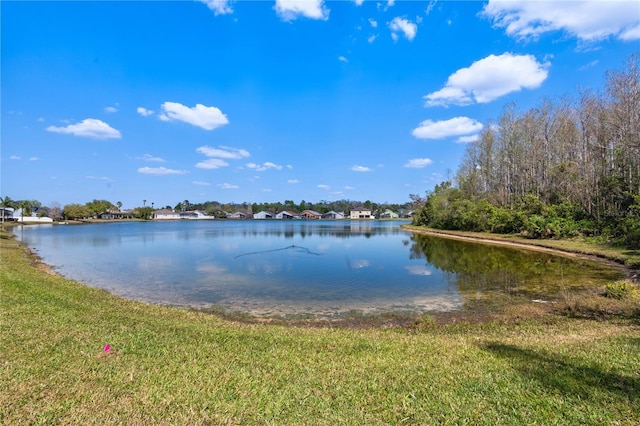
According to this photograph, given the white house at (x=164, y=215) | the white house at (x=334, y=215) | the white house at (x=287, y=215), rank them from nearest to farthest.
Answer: the white house at (x=164, y=215)
the white house at (x=287, y=215)
the white house at (x=334, y=215)

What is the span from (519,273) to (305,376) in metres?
16.8

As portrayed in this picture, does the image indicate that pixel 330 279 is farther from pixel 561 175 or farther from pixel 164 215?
pixel 164 215

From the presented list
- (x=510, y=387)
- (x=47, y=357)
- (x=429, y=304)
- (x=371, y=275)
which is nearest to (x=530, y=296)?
(x=429, y=304)

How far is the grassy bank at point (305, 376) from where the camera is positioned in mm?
3535

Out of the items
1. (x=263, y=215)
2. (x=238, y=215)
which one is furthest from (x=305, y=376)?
(x=238, y=215)

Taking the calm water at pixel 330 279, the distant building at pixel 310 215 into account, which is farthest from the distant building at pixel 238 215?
the calm water at pixel 330 279

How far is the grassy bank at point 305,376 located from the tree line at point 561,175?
79.8 feet

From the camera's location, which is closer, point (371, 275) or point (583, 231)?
point (371, 275)

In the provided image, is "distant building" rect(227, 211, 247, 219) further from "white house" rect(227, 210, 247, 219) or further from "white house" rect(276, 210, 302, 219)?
"white house" rect(276, 210, 302, 219)

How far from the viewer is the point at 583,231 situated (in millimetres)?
30516

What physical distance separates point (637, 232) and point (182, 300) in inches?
1075

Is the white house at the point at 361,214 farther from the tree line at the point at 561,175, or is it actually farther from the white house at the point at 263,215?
the tree line at the point at 561,175

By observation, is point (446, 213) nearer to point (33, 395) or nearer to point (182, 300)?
point (182, 300)

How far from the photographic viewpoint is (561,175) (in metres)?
38.7
